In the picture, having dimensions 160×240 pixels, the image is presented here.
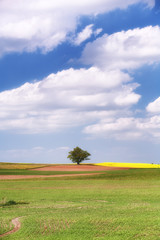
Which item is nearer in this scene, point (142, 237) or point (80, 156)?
point (142, 237)

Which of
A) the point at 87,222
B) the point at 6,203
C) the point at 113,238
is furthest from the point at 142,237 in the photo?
the point at 6,203

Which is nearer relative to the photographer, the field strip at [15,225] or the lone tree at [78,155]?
the field strip at [15,225]

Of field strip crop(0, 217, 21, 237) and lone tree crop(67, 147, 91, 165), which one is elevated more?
lone tree crop(67, 147, 91, 165)

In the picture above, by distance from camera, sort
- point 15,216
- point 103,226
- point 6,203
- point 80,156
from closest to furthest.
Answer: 1. point 103,226
2. point 15,216
3. point 6,203
4. point 80,156

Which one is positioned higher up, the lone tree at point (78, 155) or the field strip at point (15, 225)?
the lone tree at point (78, 155)

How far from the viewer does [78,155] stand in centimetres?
8969

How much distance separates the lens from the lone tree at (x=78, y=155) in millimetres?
89600

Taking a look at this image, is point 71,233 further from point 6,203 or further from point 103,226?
point 6,203

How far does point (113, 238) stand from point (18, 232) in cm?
339

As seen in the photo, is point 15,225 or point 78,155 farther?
point 78,155

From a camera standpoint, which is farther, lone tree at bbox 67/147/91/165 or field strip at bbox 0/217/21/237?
lone tree at bbox 67/147/91/165

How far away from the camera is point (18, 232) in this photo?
10359 millimetres

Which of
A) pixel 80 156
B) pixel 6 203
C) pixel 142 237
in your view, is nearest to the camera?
pixel 142 237

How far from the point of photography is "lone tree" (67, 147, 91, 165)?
89.6 meters
